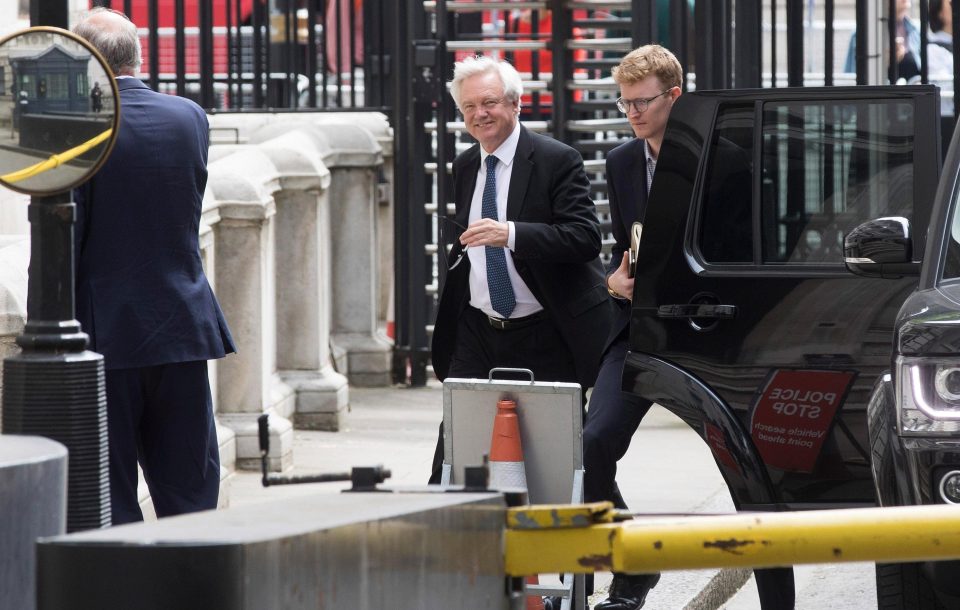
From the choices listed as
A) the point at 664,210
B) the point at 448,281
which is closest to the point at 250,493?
the point at 448,281

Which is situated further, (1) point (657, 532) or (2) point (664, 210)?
(2) point (664, 210)

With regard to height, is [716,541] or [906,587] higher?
[716,541]

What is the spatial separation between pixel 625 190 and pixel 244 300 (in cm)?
322

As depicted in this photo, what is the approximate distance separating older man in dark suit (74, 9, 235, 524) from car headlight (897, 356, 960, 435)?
2098 mm

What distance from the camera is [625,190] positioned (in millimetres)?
6566

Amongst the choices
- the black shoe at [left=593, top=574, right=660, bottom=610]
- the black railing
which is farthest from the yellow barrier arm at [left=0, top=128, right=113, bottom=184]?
the black railing

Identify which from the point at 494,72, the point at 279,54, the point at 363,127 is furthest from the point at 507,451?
the point at 279,54

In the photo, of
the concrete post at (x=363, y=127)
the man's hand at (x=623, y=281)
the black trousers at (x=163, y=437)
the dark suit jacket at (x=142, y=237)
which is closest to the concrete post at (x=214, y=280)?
the black trousers at (x=163, y=437)

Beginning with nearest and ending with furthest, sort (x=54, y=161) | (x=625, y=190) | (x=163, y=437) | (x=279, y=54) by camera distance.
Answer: (x=54, y=161) → (x=163, y=437) → (x=625, y=190) → (x=279, y=54)

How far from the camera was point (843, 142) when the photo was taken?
6.19m

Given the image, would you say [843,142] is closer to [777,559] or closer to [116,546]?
[777,559]

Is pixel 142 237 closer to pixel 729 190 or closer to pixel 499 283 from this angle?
pixel 499 283

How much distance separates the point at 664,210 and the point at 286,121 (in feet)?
22.9

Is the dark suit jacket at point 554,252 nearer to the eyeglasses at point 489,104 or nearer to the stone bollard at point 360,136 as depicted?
the eyeglasses at point 489,104
